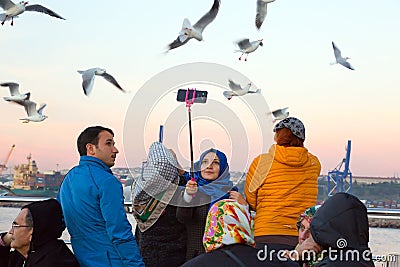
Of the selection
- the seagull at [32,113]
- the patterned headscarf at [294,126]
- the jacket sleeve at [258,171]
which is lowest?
the jacket sleeve at [258,171]

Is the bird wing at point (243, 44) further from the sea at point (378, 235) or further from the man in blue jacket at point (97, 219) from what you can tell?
the man in blue jacket at point (97, 219)

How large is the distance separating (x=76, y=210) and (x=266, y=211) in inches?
36.2

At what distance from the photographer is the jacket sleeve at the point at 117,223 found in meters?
2.87

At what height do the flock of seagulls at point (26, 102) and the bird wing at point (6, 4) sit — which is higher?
the bird wing at point (6, 4)

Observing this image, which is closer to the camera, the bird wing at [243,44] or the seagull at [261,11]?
the seagull at [261,11]

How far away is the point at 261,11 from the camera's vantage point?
321 inches

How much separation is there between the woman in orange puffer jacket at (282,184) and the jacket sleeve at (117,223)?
67 cm

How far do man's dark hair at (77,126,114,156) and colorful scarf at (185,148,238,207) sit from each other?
49 cm

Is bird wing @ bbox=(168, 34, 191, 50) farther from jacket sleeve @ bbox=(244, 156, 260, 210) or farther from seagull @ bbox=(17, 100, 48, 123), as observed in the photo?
jacket sleeve @ bbox=(244, 156, 260, 210)

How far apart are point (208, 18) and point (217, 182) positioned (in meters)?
4.83

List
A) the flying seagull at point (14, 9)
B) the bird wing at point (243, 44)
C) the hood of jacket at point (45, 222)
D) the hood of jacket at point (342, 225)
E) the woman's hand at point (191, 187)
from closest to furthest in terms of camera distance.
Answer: the hood of jacket at point (342, 225), the hood of jacket at point (45, 222), the woman's hand at point (191, 187), the bird wing at point (243, 44), the flying seagull at point (14, 9)

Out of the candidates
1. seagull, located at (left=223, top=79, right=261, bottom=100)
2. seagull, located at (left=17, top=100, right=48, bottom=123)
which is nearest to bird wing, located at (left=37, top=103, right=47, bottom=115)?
seagull, located at (left=17, top=100, right=48, bottom=123)

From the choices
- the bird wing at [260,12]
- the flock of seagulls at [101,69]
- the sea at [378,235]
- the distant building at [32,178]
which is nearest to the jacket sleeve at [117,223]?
the sea at [378,235]

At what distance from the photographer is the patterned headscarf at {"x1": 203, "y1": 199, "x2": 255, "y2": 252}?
2.29 meters
